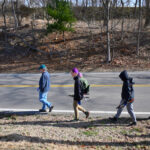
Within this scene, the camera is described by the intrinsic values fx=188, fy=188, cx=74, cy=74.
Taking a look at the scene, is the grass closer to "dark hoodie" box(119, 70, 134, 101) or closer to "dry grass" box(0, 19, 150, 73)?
"dark hoodie" box(119, 70, 134, 101)

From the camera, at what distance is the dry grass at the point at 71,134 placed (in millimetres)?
4597

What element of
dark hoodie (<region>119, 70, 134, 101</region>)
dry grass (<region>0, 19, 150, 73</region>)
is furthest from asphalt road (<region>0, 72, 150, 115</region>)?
dry grass (<region>0, 19, 150, 73</region>)

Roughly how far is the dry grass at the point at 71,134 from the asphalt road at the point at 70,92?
4.25 feet

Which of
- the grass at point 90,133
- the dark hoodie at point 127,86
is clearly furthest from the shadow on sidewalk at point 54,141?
the dark hoodie at point 127,86

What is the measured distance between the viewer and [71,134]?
5.16 meters

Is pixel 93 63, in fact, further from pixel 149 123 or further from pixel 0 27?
pixel 0 27

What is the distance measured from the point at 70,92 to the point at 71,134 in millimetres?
4270

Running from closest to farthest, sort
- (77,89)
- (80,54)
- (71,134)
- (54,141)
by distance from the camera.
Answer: (54,141) → (71,134) → (77,89) → (80,54)

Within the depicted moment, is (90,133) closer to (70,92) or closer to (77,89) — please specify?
(77,89)

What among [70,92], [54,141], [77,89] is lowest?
[54,141]

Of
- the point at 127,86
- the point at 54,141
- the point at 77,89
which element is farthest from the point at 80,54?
the point at 54,141

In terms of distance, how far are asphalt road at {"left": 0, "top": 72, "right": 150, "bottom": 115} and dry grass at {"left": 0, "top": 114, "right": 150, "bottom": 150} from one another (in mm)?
1294

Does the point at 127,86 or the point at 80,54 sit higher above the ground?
the point at 80,54

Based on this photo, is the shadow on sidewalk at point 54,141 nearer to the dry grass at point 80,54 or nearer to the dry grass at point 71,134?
the dry grass at point 71,134
